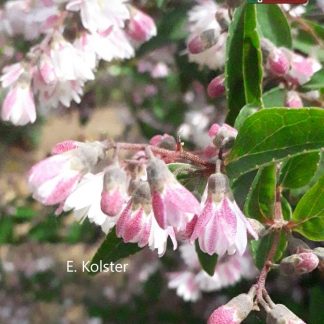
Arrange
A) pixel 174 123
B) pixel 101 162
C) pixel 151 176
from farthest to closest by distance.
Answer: pixel 174 123
pixel 101 162
pixel 151 176

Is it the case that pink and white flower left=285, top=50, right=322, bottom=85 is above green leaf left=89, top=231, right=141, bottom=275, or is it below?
above

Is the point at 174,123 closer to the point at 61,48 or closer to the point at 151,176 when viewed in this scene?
the point at 61,48

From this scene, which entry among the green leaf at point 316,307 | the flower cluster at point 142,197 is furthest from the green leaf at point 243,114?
the green leaf at point 316,307

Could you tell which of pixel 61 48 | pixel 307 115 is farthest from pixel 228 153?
pixel 61 48

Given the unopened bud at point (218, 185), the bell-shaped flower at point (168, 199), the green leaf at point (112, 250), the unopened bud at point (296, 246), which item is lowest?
the green leaf at point (112, 250)

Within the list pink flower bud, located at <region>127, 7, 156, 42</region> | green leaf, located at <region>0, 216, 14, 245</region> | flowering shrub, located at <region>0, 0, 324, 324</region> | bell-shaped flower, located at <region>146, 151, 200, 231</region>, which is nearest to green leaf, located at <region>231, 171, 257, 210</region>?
flowering shrub, located at <region>0, 0, 324, 324</region>

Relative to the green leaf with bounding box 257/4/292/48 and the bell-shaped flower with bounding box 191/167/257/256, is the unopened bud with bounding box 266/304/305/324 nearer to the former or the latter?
the bell-shaped flower with bounding box 191/167/257/256

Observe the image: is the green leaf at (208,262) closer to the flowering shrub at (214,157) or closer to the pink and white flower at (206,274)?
the flowering shrub at (214,157)
